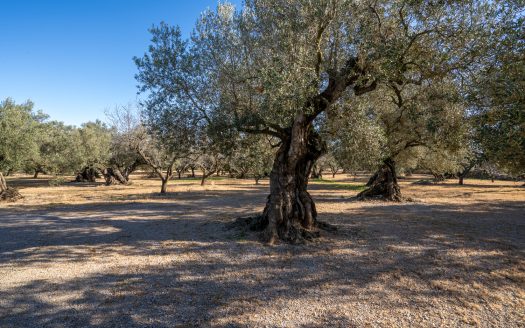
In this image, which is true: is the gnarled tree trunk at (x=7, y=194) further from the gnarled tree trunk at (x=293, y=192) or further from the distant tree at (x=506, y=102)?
the distant tree at (x=506, y=102)

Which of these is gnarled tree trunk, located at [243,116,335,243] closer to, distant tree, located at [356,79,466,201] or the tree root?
the tree root

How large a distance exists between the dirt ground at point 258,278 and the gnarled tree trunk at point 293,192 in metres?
0.84

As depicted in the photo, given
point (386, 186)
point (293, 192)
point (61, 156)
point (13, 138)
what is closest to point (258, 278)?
point (293, 192)

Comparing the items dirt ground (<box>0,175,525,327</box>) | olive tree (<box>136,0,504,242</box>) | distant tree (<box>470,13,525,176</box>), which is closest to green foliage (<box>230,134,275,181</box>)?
olive tree (<box>136,0,504,242</box>)

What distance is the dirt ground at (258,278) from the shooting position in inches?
229

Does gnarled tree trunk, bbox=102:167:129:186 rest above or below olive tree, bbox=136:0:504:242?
below

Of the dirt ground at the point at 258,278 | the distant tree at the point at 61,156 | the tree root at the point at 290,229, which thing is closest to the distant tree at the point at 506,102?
the dirt ground at the point at 258,278

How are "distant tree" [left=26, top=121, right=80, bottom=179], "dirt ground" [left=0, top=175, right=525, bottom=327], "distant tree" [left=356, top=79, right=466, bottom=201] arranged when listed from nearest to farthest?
"dirt ground" [left=0, top=175, right=525, bottom=327] → "distant tree" [left=356, top=79, right=466, bottom=201] → "distant tree" [left=26, top=121, right=80, bottom=179]

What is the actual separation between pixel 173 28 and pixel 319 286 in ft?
41.3

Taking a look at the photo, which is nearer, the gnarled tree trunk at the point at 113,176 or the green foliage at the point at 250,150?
the green foliage at the point at 250,150

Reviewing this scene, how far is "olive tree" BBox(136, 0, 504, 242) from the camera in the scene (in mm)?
10492

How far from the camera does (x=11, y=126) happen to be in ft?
88.1

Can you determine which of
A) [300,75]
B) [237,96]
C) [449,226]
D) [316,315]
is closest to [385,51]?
[300,75]

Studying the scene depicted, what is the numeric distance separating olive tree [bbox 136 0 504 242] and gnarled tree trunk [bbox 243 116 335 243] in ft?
0.14
